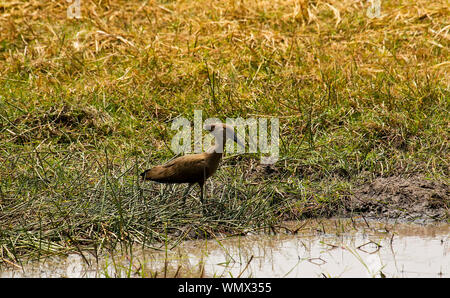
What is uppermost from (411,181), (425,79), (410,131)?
(425,79)

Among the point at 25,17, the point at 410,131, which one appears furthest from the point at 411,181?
the point at 25,17

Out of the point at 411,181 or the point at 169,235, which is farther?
the point at 411,181

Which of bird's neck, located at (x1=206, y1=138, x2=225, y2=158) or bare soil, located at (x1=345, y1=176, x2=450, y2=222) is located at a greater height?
bird's neck, located at (x1=206, y1=138, x2=225, y2=158)

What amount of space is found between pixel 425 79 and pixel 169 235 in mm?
3603

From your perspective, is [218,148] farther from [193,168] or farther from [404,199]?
[404,199]

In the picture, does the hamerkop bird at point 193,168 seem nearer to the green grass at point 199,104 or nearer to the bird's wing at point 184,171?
the bird's wing at point 184,171

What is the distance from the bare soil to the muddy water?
0.94 ft

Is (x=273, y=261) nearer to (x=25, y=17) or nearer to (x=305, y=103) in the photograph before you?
(x=305, y=103)

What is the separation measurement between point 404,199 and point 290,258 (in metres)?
1.51

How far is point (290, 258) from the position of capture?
4.81 m
